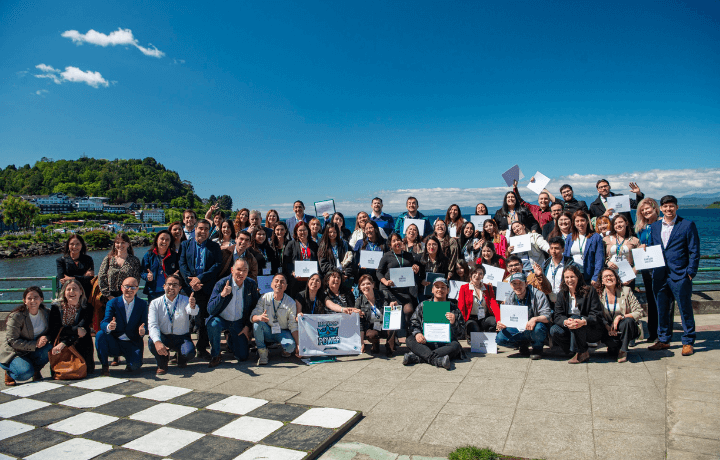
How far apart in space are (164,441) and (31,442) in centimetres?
120

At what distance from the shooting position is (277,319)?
6363 millimetres

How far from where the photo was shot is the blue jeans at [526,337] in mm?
5922

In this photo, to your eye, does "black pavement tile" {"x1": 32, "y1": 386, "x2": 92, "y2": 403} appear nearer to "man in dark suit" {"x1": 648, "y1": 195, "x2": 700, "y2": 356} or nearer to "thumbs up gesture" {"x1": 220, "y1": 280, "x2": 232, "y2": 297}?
"thumbs up gesture" {"x1": 220, "y1": 280, "x2": 232, "y2": 297}

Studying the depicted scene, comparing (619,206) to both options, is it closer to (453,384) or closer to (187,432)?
(453,384)

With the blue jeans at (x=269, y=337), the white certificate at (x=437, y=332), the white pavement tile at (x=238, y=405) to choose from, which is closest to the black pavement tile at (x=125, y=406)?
the white pavement tile at (x=238, y=405)

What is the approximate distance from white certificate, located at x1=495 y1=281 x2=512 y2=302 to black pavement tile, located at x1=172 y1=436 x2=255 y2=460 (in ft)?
14.2

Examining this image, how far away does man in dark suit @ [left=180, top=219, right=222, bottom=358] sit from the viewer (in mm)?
6672

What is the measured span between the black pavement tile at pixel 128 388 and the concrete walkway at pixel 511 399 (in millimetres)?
183

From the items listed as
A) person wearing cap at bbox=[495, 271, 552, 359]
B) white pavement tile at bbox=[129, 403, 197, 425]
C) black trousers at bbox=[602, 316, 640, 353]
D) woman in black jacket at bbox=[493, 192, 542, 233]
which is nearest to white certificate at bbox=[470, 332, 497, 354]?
person wearing cap at bbox=[495, 271, 552, 359]

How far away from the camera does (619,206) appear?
780 centimetres

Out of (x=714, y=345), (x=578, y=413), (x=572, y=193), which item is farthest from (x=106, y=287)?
(x=714, y=345)

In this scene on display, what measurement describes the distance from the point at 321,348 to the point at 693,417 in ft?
14.8

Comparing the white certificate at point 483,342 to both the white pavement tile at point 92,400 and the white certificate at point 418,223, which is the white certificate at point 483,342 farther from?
the white pavement tile at point 92,400

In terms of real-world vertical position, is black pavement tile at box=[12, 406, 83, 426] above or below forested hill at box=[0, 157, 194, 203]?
below
